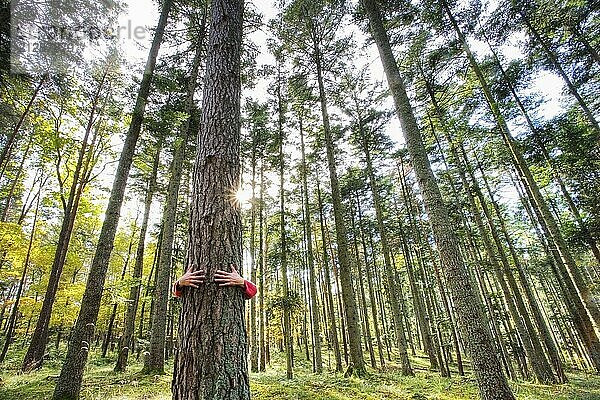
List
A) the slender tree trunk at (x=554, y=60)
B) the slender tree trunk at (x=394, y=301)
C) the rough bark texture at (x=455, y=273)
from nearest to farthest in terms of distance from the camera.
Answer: the rough bark texture at (x=455, y=273)
the slender tree trunk at (x=554, y=60)
the slender tree trunk at (x=394, y=301)

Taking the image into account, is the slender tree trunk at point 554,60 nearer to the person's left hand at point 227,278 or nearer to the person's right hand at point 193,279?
the person's left hand at point 227,278

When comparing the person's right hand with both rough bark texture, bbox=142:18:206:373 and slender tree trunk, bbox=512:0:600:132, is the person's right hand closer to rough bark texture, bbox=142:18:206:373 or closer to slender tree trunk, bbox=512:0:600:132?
rough bark texture, bbox=142:18:206:373

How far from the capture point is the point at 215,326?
2.08m

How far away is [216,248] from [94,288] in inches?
243

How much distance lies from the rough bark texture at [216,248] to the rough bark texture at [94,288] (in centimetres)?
566

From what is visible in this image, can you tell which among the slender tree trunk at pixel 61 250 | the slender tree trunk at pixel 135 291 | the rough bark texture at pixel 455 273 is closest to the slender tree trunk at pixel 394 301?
the rough bark texture at pixel 455 273

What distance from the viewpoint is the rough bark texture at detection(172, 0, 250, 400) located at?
1980 millimetres

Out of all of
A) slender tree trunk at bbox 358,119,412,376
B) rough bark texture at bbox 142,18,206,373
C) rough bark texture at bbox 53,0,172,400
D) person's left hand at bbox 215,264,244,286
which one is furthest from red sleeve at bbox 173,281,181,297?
slender tree trunk at bbox 358,119,412,376

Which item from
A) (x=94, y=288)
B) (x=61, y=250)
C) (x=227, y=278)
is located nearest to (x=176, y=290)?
(x=227, y=278)

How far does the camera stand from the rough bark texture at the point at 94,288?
5902 mm

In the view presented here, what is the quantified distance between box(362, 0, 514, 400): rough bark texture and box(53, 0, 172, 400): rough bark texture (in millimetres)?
7054

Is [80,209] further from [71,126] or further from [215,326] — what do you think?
[215,326]

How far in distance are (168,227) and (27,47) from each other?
23.9 feet

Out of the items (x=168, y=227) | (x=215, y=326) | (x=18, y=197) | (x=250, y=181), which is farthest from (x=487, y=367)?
(x=18, y=197)
